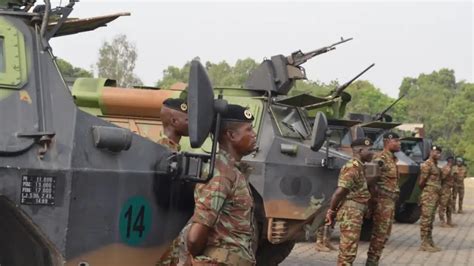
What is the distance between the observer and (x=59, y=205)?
12.4 feet

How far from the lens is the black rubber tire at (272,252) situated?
888 centimetres

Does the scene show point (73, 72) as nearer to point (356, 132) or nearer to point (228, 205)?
point (356, 132)

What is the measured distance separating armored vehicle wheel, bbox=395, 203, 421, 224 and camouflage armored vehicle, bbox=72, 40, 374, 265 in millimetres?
8132

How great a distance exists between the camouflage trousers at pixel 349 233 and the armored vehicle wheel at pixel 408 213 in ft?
30.6

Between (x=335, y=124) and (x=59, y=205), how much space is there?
9394mm

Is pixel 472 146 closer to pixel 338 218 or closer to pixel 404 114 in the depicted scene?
pixel 404 114

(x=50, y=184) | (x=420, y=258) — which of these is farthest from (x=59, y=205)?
(x=420, y=258)

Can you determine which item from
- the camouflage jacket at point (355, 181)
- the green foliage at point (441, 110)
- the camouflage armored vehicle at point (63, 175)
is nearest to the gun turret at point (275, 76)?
the camouflage jacket at point (355, 181)

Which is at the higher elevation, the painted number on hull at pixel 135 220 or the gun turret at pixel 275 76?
the gun turret at pixel 275 76

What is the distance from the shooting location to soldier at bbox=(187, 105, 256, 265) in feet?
11.9

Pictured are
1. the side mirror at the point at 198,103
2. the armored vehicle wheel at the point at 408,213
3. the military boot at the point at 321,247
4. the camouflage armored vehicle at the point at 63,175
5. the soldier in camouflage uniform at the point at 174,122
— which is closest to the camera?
the side mirror at the point at 198,103

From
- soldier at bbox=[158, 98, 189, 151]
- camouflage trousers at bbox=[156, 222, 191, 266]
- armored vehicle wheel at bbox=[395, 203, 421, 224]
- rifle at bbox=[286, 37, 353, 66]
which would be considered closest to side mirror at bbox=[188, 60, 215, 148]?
camouflage trousers at bbox=[156, 222, 191, 266]

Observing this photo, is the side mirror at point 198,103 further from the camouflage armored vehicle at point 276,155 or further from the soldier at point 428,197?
the soldier at point 428,197

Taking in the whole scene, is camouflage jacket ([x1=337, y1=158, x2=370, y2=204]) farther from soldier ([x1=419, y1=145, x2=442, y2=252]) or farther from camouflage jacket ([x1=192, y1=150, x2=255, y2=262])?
soldier ([x1=419, y1=145, x2=442, y2=252])
